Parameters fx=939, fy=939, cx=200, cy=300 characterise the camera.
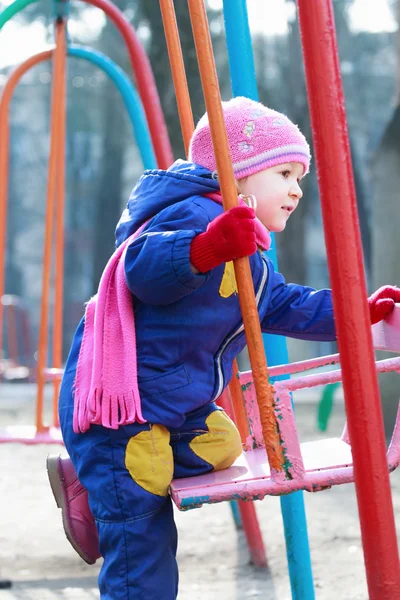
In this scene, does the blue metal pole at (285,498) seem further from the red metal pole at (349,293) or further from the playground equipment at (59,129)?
the red metal pole at (349,293)

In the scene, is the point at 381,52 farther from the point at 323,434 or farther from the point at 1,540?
the point at 1,540

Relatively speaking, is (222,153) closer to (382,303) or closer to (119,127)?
(382,303)

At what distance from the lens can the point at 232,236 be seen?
137 cm

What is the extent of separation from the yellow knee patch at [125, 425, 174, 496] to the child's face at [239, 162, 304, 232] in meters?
0.43

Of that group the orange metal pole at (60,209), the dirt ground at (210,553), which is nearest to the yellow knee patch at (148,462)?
the dirt ground at (210,553)

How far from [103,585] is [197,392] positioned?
1.24 ft

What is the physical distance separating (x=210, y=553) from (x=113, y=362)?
1611mm

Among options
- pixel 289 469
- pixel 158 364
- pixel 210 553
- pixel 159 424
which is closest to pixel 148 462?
pixel 159 424

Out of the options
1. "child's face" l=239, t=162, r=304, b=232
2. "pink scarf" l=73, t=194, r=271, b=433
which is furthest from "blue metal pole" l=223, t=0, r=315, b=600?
"pink scarf" l=73, t=194, r=271, b=433

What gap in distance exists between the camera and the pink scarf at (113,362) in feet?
5.22

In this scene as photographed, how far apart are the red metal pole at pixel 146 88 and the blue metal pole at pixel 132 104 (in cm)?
16

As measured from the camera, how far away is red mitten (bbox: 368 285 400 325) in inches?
70.0

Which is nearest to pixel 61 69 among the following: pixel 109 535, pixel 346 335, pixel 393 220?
pixel 109 535

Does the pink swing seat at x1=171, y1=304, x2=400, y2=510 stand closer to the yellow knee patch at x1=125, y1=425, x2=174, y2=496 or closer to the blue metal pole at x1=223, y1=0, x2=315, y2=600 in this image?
the yellow knee patch at x1=125, y1=425, x2=174, y2=496
